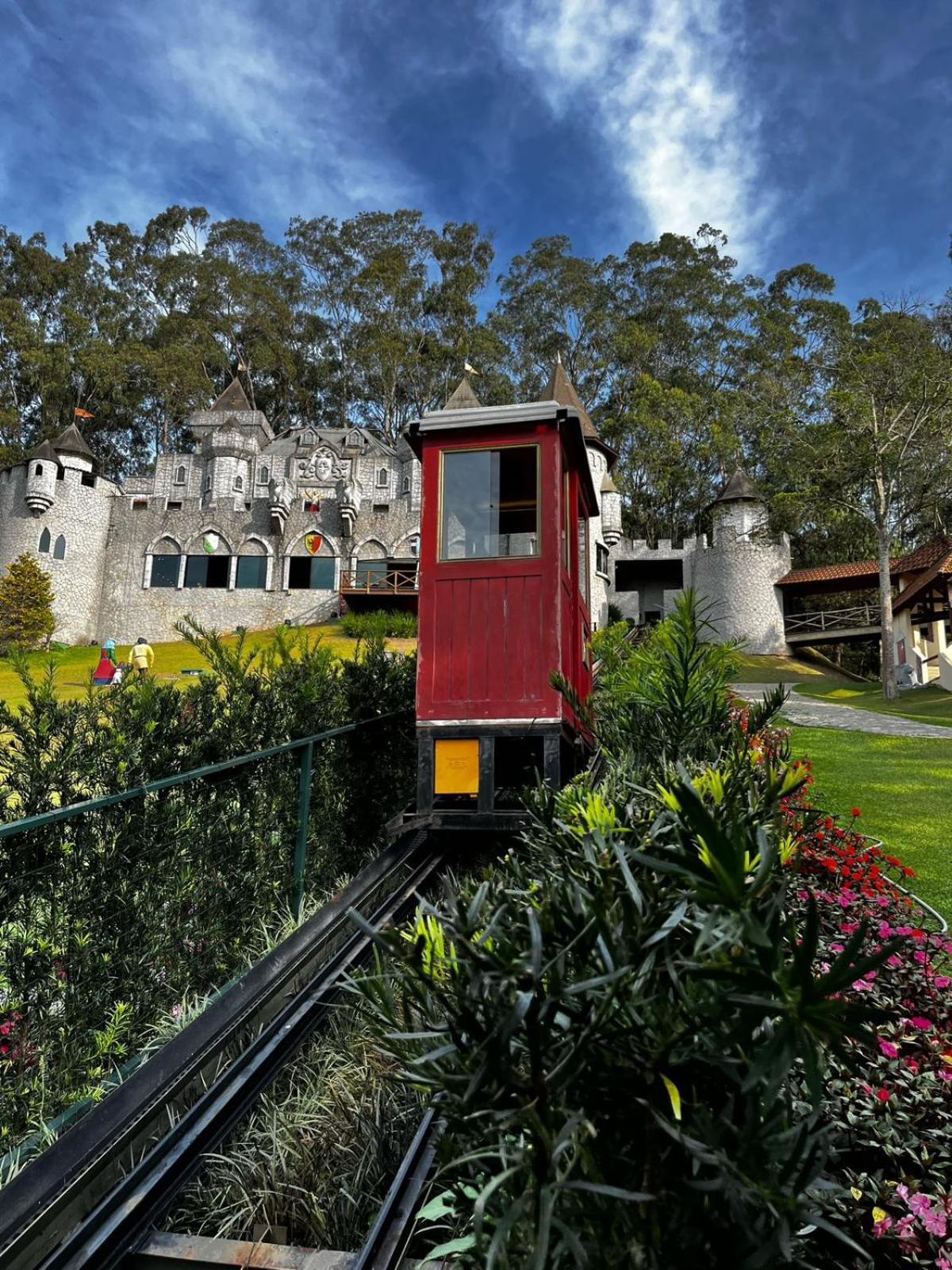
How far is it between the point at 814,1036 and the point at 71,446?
41.0 meters

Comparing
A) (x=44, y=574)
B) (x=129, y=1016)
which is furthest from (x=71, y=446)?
(x=129, y=1016)

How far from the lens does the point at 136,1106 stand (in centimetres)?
240

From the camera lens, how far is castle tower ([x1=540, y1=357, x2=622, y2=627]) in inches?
1243

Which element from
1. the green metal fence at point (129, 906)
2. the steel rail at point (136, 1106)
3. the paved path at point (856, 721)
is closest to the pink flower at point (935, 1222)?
the steel rail at point (136, 1106)

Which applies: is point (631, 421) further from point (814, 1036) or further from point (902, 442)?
point (814, 1036)

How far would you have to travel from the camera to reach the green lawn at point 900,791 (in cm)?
507

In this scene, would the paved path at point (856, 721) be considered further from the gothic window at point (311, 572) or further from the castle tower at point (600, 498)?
the gothic window at point (311, 572)

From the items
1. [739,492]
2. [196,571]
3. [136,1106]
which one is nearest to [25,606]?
[196,571]

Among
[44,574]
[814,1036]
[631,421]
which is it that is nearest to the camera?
[814,1036]

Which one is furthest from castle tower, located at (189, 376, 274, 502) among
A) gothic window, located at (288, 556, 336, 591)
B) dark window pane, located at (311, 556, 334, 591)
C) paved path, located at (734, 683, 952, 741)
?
paved path, located at (734, 683, 952, 741)

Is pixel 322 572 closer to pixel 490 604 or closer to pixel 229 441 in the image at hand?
pixel 229 441

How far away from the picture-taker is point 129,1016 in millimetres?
3414

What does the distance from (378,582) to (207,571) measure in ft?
28.2

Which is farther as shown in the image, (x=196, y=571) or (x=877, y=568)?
(x=196, y=571)
